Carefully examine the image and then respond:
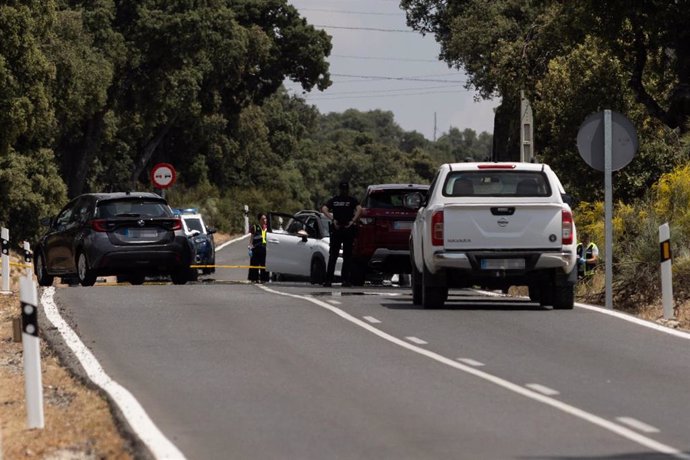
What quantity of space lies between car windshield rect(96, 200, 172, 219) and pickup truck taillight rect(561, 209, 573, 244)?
30.2ft

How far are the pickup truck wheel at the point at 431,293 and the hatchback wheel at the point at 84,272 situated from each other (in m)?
7.97

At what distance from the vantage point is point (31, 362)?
11.4 metres

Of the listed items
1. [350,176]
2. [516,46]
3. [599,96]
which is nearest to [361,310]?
[599,96]

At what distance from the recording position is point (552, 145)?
3922cm

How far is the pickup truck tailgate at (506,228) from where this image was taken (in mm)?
20125

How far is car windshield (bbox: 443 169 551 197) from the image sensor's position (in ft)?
67.6

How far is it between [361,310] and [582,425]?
9.39m

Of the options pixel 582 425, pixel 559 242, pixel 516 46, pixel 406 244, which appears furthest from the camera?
pixel 516 46

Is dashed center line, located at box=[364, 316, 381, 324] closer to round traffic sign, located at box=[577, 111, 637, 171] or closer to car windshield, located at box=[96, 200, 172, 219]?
round traffic sign, located at box=[577, 111, 637, 171]

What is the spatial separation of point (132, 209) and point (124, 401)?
15173mm

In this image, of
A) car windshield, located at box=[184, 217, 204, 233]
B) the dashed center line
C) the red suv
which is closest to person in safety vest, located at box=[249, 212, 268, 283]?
car windshield, located at box=[184, 217, 204, 233]

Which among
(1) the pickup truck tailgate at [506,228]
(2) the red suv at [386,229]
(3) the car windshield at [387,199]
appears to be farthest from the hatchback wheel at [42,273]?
(1) the pickup truck tailgate at [506,228]

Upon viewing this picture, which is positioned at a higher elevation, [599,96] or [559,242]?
[599,96]

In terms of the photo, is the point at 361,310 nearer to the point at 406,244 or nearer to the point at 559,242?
the point at 559,242
